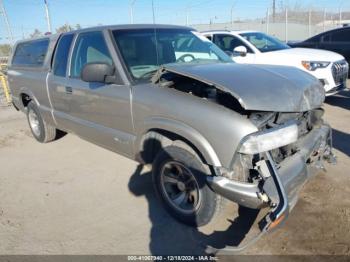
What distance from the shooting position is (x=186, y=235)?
10.6 feet

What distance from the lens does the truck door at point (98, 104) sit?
3766 mm

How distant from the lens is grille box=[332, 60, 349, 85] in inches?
299

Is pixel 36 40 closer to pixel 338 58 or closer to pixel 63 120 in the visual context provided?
pixel 63 120

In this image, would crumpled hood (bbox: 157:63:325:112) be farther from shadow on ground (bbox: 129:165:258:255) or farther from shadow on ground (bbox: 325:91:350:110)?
shadow on ground (bbox: 325:91:350:110)

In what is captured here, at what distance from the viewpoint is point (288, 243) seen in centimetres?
301

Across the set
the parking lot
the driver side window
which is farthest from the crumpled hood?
the driver side window

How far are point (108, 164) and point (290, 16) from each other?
3355 cm

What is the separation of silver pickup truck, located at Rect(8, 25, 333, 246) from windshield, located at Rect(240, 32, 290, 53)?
198 inches

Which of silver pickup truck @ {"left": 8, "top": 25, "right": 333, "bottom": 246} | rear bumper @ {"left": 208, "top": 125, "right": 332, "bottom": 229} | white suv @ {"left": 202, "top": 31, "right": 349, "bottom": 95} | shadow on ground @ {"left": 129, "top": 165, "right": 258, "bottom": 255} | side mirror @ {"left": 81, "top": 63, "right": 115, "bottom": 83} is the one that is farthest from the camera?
white suv @ {"left": 202, "top": 31, "right": 349, "bottom": 95}

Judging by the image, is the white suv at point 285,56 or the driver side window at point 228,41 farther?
the driver side window at point 228,41

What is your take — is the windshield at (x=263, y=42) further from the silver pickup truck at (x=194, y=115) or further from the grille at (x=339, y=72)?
the silver pickup truck at (x=194, y=115)

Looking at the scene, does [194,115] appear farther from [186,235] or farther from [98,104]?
[98,104]

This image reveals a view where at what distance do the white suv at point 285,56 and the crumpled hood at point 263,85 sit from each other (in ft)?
13.4

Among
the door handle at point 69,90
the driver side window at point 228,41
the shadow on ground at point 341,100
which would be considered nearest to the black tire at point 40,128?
the door handle at point 69,90
